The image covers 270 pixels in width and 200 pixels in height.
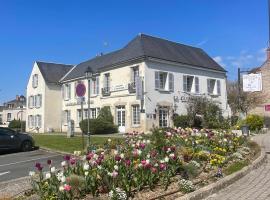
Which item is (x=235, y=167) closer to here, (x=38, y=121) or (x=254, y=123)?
(x=254, y=123)

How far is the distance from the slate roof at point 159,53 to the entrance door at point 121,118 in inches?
161

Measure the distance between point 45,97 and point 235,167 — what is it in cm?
3581

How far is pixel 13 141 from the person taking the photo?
67.0 ft

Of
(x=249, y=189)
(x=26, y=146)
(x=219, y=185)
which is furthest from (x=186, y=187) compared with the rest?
(x=26, y=146)

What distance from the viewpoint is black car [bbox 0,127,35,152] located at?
2008cm

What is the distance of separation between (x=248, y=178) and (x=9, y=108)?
7911 cm

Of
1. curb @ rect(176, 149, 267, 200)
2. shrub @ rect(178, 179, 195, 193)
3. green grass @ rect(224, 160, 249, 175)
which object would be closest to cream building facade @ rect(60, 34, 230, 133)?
→ green grass @ rect(224, 160, 249, 175)

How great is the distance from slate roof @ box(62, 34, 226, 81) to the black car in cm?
1299

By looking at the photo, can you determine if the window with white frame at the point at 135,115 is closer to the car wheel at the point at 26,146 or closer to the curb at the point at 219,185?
the car wheel at the point at 26,146

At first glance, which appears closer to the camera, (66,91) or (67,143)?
(67,143)

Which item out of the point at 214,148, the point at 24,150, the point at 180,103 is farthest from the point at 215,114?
the point at 214,148

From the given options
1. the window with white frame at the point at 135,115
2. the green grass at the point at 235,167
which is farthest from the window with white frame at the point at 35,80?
the green grass at the point at 235,167

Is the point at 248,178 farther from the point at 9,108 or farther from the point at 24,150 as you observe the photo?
the point at 9,108

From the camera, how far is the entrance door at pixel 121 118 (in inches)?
1293
